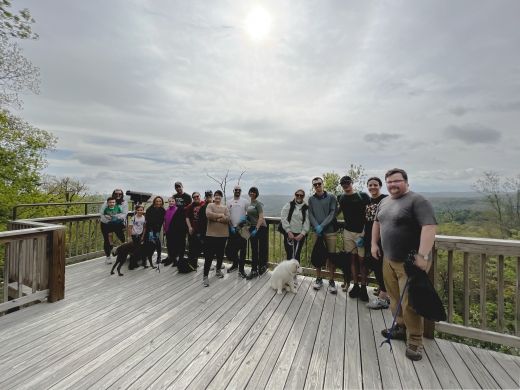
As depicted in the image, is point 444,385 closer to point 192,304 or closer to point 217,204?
point 192,304

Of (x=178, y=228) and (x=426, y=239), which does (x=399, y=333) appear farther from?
(x=178, y=228)

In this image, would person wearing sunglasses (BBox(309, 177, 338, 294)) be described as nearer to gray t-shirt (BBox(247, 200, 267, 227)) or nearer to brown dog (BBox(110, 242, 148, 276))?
gray t-shirt (BBox(247, 200, 267, 227))

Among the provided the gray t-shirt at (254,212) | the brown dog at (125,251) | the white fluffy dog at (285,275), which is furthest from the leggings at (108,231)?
the white fluffy dog at (285,275)

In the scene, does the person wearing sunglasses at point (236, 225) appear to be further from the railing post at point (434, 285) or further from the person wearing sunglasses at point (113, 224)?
the railing post at point (434, 285)

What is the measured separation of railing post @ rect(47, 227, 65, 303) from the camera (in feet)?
9.29

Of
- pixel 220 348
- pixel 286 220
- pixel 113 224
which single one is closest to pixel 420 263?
pixel 220 348

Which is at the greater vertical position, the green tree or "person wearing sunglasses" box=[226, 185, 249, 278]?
the green tree

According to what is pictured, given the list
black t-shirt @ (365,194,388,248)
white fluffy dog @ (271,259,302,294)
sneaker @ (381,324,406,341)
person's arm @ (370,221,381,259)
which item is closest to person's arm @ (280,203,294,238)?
white fluffy dog @ (271,259,302,294)

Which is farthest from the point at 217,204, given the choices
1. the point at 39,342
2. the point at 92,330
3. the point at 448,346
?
the point at 448,346

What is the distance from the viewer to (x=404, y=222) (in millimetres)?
1912

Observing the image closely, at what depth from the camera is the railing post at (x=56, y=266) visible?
9.29 ft

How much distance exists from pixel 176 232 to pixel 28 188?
14605 mm

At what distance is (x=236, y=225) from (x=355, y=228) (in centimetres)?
192

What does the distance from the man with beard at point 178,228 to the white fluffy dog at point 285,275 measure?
6.23ft
